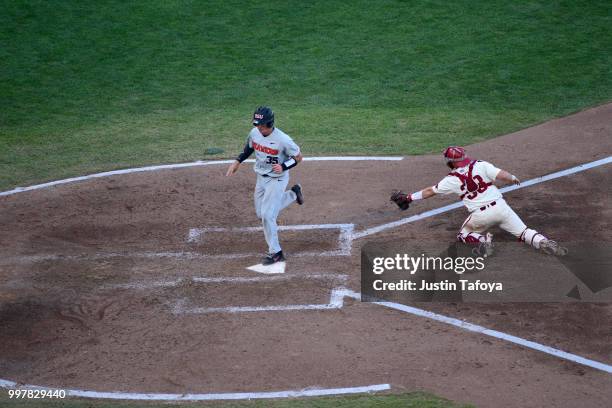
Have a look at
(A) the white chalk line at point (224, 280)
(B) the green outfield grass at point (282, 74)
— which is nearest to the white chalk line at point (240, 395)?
(A) the white chalk line at point (224, 280)

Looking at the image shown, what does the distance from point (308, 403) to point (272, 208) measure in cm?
334

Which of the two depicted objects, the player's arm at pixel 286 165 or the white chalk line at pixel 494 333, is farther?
the player's arm at pixel 286 165

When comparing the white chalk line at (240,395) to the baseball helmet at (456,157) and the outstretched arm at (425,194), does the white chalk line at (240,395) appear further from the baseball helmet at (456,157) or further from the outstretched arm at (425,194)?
the baseball helmet at (456,157)

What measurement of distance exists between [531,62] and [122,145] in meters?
8.40

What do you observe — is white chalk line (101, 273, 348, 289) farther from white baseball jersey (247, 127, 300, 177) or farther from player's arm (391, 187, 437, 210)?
white baseball jersey (247, 127, 300, 177)

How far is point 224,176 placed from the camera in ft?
46.9

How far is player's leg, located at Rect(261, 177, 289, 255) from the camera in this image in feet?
37.1

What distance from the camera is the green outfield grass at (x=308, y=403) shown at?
335 inches

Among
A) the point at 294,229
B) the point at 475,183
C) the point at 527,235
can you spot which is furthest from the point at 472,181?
the point at 294,229

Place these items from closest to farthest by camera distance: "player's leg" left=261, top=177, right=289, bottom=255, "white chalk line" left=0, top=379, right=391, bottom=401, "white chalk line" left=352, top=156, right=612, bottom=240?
"white chalk line" left=0, top=379, right=391, bottom=401 → "player's leg" left=261, top=177, right=289, bottom=255 → "white chalk line" left=352, top=156, right=612, bottom=240

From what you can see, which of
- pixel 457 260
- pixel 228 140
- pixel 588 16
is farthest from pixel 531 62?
pixel 457 260

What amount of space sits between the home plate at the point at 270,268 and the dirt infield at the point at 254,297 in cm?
15

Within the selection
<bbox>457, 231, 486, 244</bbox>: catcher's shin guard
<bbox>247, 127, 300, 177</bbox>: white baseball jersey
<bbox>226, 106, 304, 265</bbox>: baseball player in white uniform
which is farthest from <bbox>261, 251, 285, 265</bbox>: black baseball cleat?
<bbox>457, 231, 486, 244</bbox>: catcher's shin guard

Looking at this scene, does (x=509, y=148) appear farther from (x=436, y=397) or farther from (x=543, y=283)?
(x=436, y=397)
